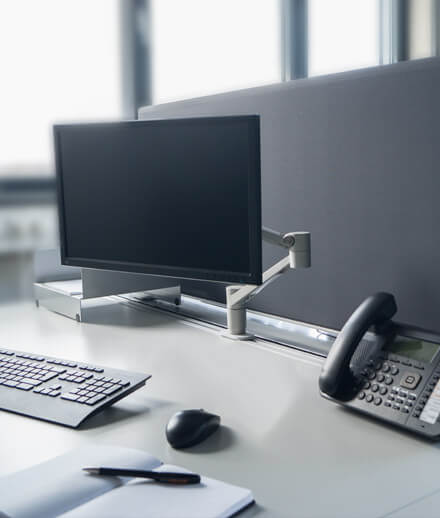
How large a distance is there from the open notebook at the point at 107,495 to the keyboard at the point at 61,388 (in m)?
0.18

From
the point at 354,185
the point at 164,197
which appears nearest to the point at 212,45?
the point at 164,197

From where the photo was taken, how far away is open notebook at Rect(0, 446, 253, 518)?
26.1 inches

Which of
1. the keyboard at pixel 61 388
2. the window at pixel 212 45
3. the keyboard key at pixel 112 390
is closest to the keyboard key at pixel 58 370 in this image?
the keyboard at pixel 61 388

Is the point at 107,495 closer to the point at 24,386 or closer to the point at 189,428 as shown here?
the point at 189,428

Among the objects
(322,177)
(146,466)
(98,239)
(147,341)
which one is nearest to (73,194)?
(98,239)

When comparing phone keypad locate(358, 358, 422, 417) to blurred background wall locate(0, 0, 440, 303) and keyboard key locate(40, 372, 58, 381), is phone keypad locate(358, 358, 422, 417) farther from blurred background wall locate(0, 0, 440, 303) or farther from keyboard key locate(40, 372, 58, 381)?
blurred background wall locate(0, 0, 440, 303)

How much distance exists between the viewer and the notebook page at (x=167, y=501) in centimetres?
66

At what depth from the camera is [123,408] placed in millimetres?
993

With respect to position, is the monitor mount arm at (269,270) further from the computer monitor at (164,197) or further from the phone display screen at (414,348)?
the phone display screen at (414,348)

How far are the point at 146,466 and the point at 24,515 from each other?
6.0 inches

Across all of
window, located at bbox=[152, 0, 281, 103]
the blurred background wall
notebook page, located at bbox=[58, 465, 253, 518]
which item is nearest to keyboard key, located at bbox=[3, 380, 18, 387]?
notebook page, located at bbox=[58, 465, 253, 518]

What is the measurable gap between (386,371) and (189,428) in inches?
12.0

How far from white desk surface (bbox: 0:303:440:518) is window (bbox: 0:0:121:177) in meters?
1.33

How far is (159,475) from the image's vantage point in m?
0.72
